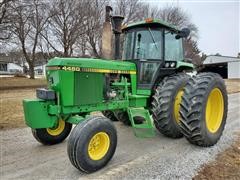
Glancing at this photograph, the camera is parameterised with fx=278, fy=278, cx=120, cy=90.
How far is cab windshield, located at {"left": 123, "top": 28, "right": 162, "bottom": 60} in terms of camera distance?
5.89 meters

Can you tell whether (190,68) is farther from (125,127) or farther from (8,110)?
(8,110)

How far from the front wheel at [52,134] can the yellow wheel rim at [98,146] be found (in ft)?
4.81

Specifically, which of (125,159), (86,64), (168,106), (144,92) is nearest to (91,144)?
(125,159)

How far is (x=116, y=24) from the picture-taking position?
6117 mm

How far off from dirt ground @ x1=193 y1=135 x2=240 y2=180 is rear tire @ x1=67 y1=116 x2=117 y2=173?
4.58 feet

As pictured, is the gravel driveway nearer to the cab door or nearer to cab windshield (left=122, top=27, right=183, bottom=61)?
the cab door

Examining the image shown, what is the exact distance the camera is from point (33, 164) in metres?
4.50

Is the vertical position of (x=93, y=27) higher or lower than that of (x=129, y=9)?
lower

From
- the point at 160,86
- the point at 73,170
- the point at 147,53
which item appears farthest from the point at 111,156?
the point at 147,53

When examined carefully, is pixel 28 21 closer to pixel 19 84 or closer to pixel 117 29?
pixel 19 84

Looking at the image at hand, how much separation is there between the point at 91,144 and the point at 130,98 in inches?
65.0

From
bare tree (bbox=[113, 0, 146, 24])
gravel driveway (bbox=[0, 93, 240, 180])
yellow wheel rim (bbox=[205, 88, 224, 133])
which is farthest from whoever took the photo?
bare tree (bbox=[113, 0, 146, 24])

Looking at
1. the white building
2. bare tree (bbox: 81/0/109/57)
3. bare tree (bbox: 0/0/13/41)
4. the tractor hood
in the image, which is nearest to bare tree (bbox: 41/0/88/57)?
bare tree (bbox: 81/0/109/57)

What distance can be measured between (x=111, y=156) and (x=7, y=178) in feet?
5.16
